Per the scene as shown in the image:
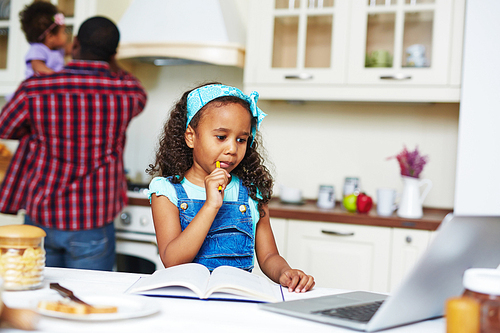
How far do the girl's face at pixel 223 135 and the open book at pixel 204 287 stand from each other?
0.37m

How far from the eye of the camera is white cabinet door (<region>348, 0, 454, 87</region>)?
205cm

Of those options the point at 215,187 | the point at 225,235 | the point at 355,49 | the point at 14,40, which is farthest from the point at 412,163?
the point at 14,40

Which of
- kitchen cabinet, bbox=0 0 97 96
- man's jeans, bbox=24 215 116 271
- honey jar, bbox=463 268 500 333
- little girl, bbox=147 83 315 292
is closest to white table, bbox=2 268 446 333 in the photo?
honey jar, bbox=463 268 500 333

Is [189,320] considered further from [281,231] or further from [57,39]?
[57,39]

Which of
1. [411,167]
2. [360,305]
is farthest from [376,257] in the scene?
[360,305]

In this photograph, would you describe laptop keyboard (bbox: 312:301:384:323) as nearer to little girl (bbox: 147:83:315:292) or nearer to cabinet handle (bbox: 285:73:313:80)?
little girl (bbox: 147:83:315:292)

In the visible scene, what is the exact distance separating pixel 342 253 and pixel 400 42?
0.97m

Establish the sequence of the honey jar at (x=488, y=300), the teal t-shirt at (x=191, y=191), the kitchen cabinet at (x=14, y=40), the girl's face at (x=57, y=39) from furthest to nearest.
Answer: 1. the kitchen cabinet at (x=14, y=40)
2. the girl's face at (x=57, y=39)
3. the teal t-shirt at (x=191, y=191)
4. the honey jar at (x=488, y=300)

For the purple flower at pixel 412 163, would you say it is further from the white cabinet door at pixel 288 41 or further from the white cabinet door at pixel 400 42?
the white cabinet door at pixel 288 41

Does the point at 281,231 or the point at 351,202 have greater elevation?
the point at 351,202

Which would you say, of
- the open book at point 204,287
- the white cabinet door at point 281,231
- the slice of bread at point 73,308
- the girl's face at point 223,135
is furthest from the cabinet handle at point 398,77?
the slice of bread at point 73,308

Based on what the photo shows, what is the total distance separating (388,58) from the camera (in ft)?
7.06

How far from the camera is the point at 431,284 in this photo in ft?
2.13

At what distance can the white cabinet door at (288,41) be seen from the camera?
2225 mm
